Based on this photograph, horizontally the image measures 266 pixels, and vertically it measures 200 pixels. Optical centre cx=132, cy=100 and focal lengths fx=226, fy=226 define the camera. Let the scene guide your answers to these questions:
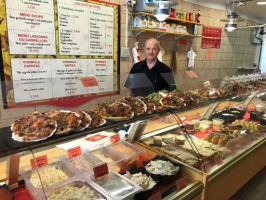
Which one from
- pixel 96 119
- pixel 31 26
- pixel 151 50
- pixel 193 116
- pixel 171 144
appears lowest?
pixel 171 144

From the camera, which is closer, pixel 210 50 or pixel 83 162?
pixel 83 162

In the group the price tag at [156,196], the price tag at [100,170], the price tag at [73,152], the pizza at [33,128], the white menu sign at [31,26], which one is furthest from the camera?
the white menu sign at [31,26]

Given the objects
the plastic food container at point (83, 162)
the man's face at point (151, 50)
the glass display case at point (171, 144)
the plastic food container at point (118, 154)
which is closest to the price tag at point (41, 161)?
the glass display case at point (171, 144)

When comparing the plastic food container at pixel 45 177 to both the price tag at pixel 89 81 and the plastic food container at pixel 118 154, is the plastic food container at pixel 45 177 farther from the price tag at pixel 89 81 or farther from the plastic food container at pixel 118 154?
the price tag at pixel 89 81

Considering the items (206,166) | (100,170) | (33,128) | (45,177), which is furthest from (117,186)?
(206,166)

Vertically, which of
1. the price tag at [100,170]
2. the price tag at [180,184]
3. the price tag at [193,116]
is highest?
the price tag at [193,116]

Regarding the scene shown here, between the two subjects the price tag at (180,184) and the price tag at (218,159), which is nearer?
the price tag at (180,184)

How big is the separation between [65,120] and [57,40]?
2326 millimetres

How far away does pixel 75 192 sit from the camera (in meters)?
1.44

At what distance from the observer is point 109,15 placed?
3738 mm

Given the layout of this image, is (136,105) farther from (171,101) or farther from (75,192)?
(75,192)

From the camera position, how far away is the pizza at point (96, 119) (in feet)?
4.30

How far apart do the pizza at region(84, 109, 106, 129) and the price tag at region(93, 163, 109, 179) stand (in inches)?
17.2

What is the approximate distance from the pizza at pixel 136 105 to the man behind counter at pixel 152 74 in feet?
2.01
